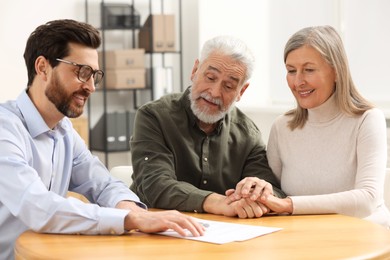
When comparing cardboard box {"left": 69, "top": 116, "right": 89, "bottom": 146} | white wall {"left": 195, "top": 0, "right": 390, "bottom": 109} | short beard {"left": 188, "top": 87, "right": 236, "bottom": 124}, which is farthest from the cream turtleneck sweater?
cardboard box {"left": 69, "top": 116, "right": 89, "bottom": 146}

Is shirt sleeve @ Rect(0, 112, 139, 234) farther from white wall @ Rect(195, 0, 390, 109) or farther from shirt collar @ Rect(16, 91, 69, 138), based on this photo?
white wall @ Rect(195, 0, 390, 109)

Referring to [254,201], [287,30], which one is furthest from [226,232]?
[287,30]

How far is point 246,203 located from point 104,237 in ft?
1.78

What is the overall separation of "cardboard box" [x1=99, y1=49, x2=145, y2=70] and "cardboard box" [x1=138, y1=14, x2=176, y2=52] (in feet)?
0.50

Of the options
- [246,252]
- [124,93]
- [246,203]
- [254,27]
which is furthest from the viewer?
[124,93]

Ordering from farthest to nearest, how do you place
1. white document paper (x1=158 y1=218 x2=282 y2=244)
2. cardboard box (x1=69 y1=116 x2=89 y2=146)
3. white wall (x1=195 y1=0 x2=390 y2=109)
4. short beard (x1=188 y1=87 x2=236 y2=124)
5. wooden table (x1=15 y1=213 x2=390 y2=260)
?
cardboard box (x1=69 y1=116 x2=89 y2=146) < white wall (x1=195 y1=0 x2=390 y2=109) < short beard (x1=188 y1=87 x2=236 y2=124) < white document paper (x1=158 y1=218 x2=282 y2=244) < wooden table (x1=15 y1=213 x2=390 y2=260)

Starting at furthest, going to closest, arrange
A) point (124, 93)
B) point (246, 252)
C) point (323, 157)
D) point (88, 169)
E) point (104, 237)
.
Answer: point (124, 93), point (323, 157), point (88, 169), point (104, 237), point (246, 252)

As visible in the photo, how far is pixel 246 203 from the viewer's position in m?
2.34

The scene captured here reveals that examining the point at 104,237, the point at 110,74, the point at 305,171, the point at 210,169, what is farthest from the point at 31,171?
the point at 110,74

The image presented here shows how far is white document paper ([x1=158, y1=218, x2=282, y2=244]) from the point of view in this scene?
77.0 inches

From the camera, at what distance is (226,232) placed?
6.74 ft

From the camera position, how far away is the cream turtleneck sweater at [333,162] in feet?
8.04

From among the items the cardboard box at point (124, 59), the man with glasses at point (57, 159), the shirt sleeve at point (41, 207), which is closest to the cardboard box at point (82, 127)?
the cardboard box at point (124, 59)

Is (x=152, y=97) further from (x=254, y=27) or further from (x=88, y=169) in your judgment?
(x=88, y=169)
